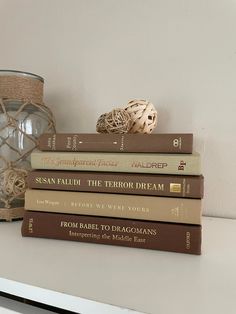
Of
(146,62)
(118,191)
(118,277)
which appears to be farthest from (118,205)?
(146,62)

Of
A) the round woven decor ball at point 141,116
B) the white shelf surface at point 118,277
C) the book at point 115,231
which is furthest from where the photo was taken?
the round woven decor ball at point 141,116

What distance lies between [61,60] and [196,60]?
14.7 inches

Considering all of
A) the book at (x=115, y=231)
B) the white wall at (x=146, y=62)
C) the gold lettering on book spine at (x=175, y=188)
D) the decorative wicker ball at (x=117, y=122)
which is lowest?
the book at (x=115, y=231)

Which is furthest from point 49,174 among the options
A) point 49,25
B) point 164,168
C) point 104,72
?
point 49,25

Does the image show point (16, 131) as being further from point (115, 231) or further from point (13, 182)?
point (115, 231)

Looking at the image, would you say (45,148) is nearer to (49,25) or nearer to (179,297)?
(179,297)

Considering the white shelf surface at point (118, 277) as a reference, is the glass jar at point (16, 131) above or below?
above

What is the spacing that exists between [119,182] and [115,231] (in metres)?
0.08

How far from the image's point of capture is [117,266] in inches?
16.2

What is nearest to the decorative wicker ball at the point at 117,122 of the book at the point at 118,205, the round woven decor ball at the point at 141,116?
the round woven decor ball at the point at 141,116

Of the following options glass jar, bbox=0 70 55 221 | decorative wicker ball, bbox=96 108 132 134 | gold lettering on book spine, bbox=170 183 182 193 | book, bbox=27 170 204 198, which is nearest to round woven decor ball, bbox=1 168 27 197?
glass jar, bbox=0 70 55 221

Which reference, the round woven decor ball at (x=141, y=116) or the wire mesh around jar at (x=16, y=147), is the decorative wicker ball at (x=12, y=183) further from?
the round woven decor ball at (x=141, y=116)

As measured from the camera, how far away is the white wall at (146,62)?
0.67 meters

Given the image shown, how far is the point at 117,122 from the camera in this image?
0.55m
